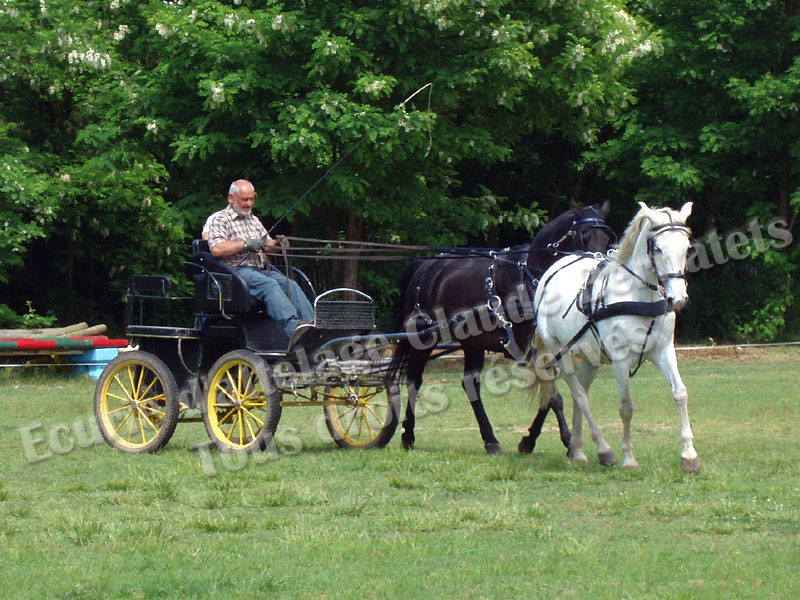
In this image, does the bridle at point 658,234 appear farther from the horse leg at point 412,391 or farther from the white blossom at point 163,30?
the white blossom at point 163,30

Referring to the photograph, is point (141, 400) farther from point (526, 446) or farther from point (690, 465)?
point (690, 465)

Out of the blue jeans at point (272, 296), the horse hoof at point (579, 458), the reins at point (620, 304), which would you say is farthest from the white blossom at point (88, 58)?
the horse hoof at point (579, 458)

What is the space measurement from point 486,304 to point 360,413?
5.67ft

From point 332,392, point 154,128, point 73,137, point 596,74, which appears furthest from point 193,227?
point 332,392

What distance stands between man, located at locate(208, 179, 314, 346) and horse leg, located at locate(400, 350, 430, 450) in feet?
4.56

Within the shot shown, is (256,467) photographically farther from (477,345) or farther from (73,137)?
(73,137)

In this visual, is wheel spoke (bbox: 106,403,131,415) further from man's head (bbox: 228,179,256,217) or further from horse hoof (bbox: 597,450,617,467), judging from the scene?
horse hoof (bbox: 597,450,617,467)

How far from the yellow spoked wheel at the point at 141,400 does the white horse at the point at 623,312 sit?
3364mm

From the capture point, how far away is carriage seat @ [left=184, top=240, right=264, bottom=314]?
10109 millimetres

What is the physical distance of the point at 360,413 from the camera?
38.0 feet

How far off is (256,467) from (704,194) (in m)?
23.0

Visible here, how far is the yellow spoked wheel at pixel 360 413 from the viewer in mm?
10781

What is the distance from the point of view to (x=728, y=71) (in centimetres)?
2769

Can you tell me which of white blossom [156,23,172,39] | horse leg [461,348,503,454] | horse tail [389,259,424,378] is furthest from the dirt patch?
horse leg [461,348,503,454]
